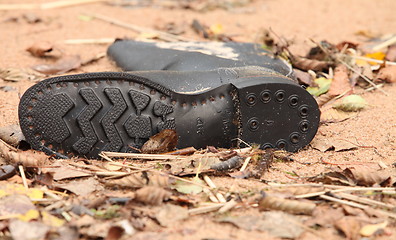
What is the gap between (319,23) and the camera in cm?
365

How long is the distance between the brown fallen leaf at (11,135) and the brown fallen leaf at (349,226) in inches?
37.8

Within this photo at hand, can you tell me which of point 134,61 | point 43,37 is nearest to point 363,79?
point 134,61

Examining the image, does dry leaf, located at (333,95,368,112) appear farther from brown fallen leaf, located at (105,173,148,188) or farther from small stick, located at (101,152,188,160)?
brown fallen leaf, located at (105,173,148,188)

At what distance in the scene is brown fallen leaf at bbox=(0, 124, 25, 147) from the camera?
5.44ft

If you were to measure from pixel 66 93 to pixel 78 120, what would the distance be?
0.27 ft

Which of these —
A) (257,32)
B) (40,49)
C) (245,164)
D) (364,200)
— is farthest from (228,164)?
(257,32)

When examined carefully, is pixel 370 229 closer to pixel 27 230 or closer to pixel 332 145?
pixel 332 145

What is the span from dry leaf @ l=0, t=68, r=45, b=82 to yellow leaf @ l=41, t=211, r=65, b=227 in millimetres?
1192

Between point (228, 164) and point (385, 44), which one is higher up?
point (228, 164)

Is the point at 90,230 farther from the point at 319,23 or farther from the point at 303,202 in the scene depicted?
the point at 319,23

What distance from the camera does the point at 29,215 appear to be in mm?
1245

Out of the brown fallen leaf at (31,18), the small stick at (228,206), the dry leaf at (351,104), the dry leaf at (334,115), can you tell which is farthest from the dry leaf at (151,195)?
the brown fallen leaf at (31,18)

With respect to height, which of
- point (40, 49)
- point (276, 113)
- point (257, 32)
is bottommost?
point (257, 32)

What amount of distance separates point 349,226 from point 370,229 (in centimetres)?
5
